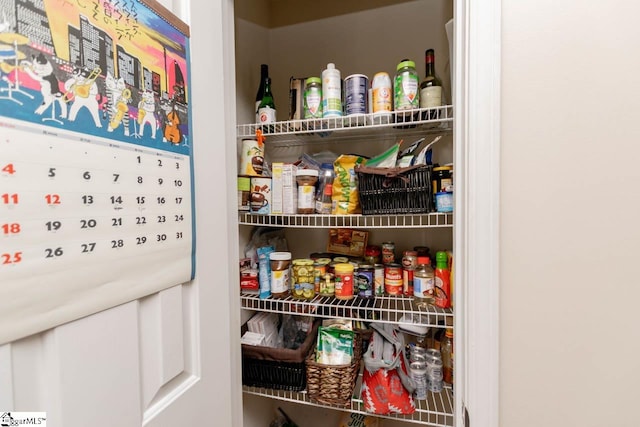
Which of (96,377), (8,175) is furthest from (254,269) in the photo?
(8,175)

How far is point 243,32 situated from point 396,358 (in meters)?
1.39

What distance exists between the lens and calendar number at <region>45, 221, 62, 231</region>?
1.03 ft

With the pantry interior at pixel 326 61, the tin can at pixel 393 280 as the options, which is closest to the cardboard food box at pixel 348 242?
the pantry interior at pixel 326 61

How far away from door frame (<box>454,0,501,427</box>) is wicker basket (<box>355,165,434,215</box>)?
0.26m

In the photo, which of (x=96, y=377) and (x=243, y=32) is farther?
(x=243, y=32)

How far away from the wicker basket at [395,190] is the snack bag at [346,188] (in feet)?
0.16

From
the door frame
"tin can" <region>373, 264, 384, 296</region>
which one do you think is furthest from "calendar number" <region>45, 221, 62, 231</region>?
"tin can" <region>373, 264, 384, 296</region>

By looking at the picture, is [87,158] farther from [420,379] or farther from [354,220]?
[420,379]

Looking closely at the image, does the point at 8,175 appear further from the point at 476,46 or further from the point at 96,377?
the point at 476,46

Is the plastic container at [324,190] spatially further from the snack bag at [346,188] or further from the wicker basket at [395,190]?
the wicker basket at [395,190]

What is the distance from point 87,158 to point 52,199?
0.21 ft

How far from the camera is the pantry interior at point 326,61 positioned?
1111 millimetres

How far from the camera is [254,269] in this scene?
110 cm

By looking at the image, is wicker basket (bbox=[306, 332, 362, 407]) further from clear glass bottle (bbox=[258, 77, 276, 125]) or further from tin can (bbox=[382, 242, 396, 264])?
clear glass bottle (bbox=[258, 77, 276, 125])
